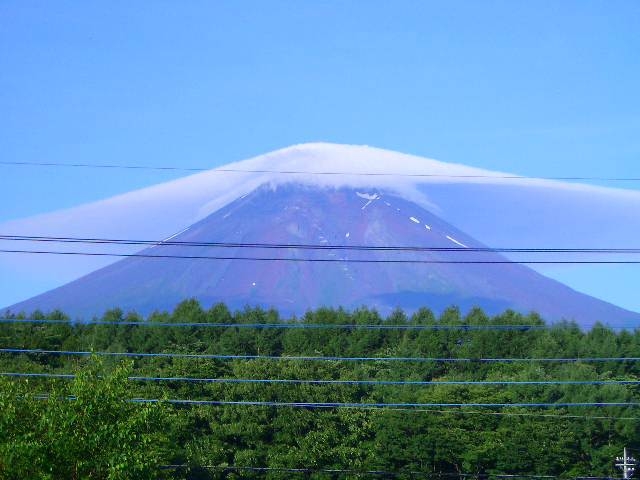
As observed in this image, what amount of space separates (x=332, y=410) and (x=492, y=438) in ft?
17.9

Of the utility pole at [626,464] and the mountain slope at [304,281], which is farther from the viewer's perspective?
the mountain slope at [304,281]

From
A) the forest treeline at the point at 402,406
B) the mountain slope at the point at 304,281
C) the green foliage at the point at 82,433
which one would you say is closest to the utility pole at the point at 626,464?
the forest treeline at the point at 402,406

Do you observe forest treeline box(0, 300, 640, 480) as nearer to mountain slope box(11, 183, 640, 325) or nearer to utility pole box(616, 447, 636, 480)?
utility pole box(616, 447, 636, 480)

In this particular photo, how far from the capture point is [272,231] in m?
189

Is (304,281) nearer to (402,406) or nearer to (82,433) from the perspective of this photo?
(402,406)

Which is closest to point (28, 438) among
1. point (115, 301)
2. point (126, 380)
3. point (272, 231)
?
point (126, 380)

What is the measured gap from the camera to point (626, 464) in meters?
33.1

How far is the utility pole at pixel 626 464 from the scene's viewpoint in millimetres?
33156

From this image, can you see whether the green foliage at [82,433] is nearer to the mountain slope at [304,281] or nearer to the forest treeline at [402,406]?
the forest treeline at [402,406]

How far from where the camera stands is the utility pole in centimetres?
3316

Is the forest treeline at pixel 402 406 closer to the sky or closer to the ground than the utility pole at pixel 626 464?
closer to the sky

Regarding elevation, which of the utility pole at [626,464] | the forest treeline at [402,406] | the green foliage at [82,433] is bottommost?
the utility pole at [626,464]

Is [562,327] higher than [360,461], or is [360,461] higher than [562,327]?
[562,327]

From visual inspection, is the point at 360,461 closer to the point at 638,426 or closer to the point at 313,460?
the point at 313,460
